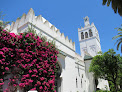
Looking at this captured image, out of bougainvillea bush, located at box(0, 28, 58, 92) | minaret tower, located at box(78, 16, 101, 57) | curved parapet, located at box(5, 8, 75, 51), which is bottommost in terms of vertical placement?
bougainvillea bush, located at box(0, 28, 58, 92)

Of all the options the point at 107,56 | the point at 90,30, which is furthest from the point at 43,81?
the point at 90,30

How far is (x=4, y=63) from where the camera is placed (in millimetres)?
5695

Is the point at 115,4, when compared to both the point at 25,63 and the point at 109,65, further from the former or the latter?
the point at 109,65

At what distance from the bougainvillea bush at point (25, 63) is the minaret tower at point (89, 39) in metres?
22.6

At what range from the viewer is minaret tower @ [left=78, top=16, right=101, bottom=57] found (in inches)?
1119

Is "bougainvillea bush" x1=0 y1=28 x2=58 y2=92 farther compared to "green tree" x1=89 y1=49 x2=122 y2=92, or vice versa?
"green tree" x1=89 y1=49 x2=122 y2=92

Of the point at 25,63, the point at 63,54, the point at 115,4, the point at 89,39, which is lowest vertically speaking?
the point at 25,63

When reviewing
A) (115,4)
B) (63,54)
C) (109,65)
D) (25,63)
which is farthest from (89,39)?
(25,63)

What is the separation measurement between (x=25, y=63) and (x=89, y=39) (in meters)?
26.4

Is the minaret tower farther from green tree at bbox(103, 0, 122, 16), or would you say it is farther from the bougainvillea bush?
the bougainvillea bush

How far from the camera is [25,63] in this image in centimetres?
648

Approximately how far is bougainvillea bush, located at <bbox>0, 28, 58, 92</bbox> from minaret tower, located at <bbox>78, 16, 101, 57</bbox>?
74.2 ft

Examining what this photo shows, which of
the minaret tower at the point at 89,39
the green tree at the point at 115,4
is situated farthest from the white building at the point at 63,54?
the minaret tower at the point at 89,39

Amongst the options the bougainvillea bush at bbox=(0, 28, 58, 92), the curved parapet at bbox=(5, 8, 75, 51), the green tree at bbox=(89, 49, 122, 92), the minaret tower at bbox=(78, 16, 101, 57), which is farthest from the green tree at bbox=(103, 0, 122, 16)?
the minaret tower at bbox=(78, 16, 101, 57)
